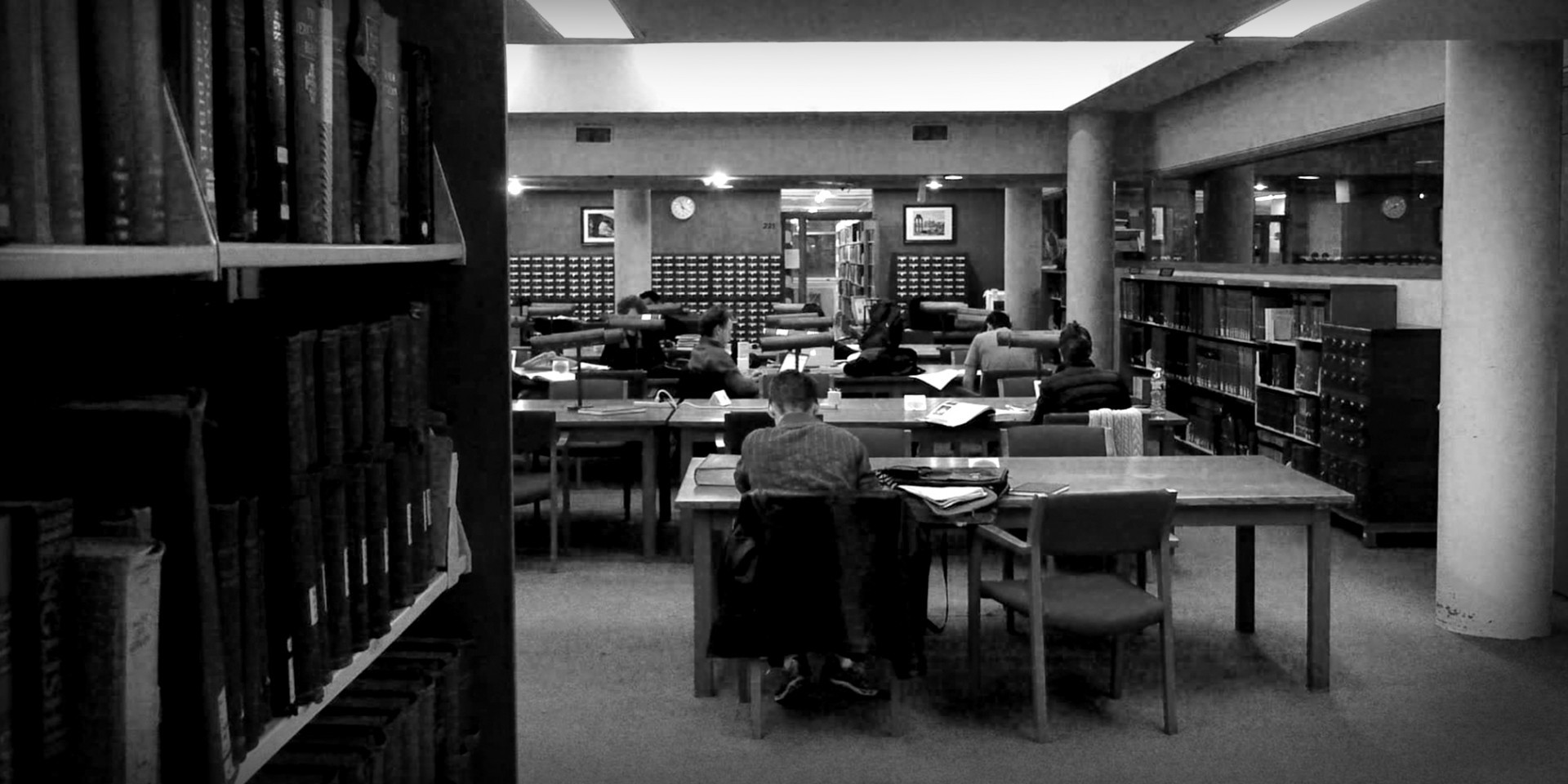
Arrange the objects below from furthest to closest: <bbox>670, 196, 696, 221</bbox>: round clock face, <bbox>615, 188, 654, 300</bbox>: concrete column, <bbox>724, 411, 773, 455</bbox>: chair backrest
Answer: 1. <bbox>670, 196, 696, 221</bbox>: round clock face
2. <bbox>615, 188, 654, 300</bbox>: concrete column
3. <bbox>724, 411, 773, 455</bbox>: chair backrest

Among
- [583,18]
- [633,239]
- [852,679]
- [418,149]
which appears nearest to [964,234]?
[633,239]

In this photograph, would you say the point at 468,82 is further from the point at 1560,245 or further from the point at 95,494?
the point at 1560,245

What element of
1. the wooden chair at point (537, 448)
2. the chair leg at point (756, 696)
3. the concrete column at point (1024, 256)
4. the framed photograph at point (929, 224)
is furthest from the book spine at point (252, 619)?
the framed photograph at point (929, 224)

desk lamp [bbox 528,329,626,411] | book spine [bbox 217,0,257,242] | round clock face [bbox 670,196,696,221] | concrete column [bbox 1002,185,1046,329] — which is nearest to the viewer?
book spine [bbox 217,0,257,242]

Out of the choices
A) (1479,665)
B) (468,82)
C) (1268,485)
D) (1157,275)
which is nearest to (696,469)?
(1268,485)

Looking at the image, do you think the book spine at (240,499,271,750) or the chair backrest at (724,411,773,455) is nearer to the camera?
the book spine at (240,499,271,750)

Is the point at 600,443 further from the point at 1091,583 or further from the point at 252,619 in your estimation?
the point at 252,619

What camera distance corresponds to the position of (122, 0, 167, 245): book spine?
1.07 meters

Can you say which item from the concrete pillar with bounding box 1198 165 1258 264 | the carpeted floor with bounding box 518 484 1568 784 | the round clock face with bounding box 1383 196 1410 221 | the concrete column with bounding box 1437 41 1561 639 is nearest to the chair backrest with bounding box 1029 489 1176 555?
the carpeted floor with bounding box 518 484 1568 784

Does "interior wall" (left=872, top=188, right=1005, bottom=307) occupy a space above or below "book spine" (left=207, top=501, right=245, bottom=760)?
above

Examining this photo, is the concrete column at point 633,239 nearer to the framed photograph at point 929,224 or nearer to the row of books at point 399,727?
the framed photograph at point 929,224

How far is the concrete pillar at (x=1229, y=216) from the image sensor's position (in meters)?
11.0

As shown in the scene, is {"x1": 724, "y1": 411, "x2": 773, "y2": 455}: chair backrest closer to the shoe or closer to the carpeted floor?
the carpeted floor

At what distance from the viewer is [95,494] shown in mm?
1118
